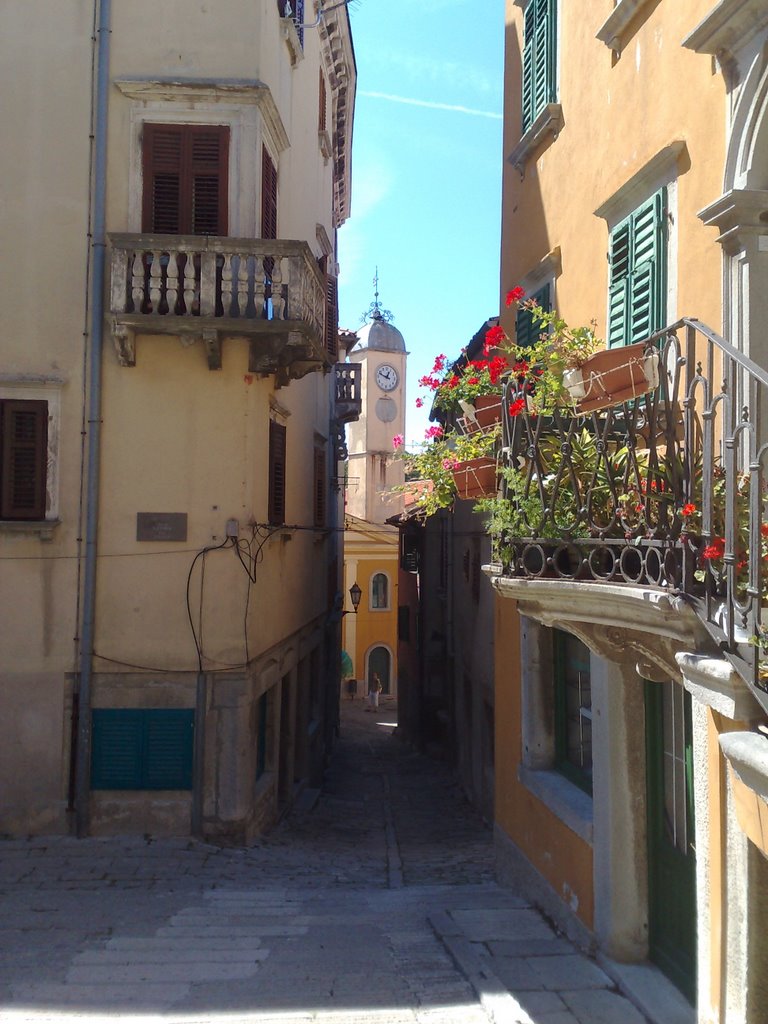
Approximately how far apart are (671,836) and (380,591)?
3869cm

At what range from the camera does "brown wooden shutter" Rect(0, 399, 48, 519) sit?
11.9 m

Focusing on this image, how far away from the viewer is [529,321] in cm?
959

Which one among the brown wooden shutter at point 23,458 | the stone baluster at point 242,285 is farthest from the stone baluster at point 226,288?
the brown wooden shutter at point 23,458

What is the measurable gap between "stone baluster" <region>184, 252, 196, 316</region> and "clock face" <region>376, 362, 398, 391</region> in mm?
47333

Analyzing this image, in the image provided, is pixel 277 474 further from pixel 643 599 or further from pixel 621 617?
pixel 643 599

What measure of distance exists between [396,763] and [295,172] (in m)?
14.7

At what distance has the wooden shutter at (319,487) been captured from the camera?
19453 mm

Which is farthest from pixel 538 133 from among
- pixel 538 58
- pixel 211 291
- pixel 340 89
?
pixel 340 89

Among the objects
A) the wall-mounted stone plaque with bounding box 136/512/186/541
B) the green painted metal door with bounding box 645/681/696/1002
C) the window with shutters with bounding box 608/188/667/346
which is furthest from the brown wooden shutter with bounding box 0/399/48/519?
the green painted metal door with bounding box 645/681/696/1002

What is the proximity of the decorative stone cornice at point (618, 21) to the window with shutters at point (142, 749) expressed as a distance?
8557mm

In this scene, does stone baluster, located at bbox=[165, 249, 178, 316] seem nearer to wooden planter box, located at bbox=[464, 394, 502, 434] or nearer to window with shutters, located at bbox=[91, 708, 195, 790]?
window with shutters, located at bbox=[91, 708, 195, 790]

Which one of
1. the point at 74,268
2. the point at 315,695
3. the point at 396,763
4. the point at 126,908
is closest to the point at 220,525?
the point at 74,268

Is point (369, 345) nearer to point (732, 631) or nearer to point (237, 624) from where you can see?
point (237, 624)

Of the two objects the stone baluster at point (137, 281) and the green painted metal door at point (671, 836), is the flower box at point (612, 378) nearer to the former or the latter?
the green painted metal door at point (671, 836)
